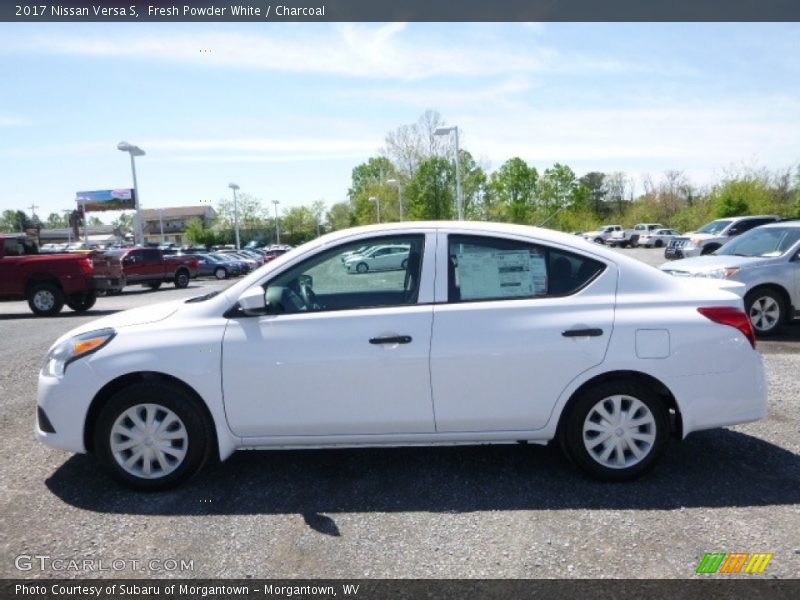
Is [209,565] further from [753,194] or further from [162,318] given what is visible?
[753,194]

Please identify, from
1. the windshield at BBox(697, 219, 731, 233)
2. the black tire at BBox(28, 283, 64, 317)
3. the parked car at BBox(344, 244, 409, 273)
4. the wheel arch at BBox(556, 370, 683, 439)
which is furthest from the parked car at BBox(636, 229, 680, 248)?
the parked car at BBox(344, 244, 409, 273)

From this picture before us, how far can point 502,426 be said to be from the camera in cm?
420

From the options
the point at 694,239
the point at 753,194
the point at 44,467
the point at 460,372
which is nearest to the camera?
the point at 460,372

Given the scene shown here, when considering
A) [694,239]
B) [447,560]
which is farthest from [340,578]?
[694,239]

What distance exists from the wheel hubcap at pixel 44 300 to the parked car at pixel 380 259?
45.5 feet

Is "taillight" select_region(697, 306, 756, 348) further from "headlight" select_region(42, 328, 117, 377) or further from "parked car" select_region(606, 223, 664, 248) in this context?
"parked car" select_region(606, 223, 664, 248)

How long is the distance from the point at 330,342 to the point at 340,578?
4.57 ft

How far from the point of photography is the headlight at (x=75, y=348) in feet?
13.9

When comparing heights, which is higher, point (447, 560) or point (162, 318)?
point (162, 318)

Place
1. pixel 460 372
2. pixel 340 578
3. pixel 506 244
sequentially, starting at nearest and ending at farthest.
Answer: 1. pixel 340 578
2. pixel 460 372
3. pixel 506 244

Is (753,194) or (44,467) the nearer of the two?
(44,467)

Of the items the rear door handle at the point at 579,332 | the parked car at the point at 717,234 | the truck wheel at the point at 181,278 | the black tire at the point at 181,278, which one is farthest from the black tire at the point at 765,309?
the truck wheel at the point at 181,278

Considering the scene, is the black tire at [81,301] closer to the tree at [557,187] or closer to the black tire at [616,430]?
the black tire at [616,430]

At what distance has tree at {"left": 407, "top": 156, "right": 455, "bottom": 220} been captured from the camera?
1806 inches
